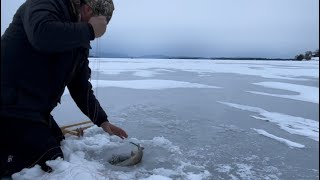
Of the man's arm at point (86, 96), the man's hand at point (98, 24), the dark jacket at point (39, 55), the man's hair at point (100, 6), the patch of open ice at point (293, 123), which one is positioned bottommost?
the patch of open ice at point (293, 123)

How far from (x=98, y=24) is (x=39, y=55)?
0.42m

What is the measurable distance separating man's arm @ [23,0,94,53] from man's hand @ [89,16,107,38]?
28 mm

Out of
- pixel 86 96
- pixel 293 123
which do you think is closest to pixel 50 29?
pixel 86 96

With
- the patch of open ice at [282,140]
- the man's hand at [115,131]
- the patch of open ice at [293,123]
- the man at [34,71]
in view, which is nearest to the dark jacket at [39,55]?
the man at [34,71]

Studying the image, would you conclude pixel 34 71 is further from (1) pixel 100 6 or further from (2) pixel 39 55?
(1) pixel 100 6

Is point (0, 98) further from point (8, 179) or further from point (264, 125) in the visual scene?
point (264, 125)

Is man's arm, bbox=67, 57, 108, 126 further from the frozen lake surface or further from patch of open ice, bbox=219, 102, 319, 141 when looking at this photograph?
patch of open ice, bbox=219, 102, 319, 141

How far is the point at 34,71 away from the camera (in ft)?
6.59

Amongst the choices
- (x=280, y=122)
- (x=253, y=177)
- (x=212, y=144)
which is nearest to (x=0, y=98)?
(x=253, y=177)

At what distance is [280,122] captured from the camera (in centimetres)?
457

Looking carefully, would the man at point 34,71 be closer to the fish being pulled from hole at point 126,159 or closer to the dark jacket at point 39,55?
the dark jacket at point 39,55

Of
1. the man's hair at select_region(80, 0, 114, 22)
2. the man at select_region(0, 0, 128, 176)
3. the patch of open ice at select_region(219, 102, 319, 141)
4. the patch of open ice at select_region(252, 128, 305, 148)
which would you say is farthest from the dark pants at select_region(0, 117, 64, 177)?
the patch of open ice at select_region(219, 102, 319, 141)

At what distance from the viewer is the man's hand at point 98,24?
1.91m

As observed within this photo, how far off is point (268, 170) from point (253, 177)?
25cm
